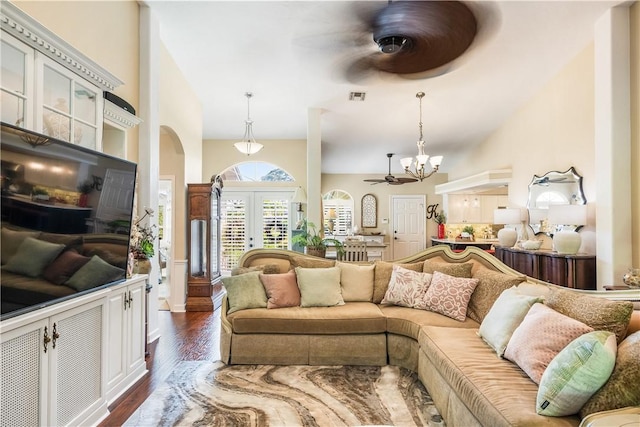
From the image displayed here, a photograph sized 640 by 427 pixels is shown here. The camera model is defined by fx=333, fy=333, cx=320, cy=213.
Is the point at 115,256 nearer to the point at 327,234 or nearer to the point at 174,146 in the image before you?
the point at 174,146

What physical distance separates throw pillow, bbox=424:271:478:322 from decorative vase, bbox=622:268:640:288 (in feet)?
5.29

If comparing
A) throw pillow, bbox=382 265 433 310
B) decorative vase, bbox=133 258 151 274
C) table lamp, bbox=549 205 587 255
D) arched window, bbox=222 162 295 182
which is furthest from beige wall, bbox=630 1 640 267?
arched window, bbox=222 162 295 182

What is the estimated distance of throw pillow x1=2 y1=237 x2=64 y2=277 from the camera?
5.24ft

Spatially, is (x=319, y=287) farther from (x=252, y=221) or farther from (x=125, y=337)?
(x=252, y=221)

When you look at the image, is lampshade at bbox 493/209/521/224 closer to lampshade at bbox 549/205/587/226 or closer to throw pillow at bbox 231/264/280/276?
lampshade at bbox 549/205/587/226

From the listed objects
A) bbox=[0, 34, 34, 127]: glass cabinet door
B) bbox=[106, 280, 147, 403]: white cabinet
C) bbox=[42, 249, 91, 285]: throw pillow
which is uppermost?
bbox=[0, 34, 34, 127]: glass cabinet door

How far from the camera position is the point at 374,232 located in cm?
980

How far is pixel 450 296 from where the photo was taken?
3066mm

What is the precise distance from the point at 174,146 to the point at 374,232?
6.33 m

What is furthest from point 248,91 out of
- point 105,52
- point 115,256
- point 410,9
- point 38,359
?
point 38,359

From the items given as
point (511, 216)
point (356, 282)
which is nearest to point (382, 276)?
point (356, 282)

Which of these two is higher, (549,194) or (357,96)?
(357,96)

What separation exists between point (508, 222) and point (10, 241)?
6.24 meters

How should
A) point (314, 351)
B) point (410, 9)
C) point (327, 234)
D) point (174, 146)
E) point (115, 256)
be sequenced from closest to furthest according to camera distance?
point (115, 256) < point (410, 9) < point (314, 351) < point (174, 146) < point (327, 234)
